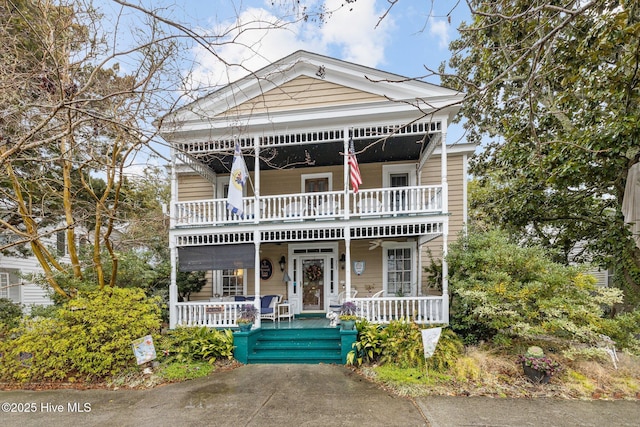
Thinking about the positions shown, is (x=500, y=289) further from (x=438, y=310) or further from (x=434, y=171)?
(x=434, y=171)

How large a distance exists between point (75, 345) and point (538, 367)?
27.6 ft

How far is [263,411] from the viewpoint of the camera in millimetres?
4574

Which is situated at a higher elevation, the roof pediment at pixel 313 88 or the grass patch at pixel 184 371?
the roof pediment at pixel 313 88

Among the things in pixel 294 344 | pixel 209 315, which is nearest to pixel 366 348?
pixel 294 344

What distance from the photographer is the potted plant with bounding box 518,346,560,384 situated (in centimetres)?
521

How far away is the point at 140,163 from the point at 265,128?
304 centimetres

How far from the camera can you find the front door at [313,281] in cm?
997

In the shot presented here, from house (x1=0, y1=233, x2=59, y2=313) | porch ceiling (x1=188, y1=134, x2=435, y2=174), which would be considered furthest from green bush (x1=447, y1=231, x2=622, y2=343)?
house (x1=0, y1=233, x2=59, y2=313)

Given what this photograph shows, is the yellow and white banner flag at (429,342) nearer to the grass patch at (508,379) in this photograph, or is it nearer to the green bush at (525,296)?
the grass patch at (508,379)

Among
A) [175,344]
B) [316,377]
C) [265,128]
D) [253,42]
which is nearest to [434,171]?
[265,128]

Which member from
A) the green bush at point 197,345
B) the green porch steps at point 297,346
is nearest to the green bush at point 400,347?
the green porch steps at point 297,346

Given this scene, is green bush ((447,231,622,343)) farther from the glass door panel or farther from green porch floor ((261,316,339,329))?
the glass door panel

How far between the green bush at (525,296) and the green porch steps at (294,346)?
2.78m

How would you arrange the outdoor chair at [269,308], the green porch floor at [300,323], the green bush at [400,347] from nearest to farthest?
1. the green bush at [400,347]
2. the green porch floor at [300,323]
3. the outdoor chair at [269,308]
